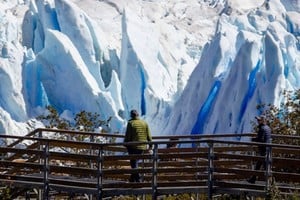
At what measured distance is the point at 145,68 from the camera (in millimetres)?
40031

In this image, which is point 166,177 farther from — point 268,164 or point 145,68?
point 145,68

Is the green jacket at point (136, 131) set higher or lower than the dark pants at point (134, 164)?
higher

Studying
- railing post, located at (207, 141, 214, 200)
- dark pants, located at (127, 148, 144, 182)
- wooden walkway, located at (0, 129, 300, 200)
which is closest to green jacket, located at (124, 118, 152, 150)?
dark pants, located at (127, 148, 144, 182)

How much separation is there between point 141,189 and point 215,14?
42.8 meters

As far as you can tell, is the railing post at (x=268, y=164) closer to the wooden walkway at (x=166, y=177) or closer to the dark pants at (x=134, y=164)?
the wooden walkway at (x=166, y=177)

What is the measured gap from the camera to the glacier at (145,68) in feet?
105

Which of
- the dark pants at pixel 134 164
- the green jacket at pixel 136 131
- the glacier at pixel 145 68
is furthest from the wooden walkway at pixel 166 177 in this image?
the glacier at pixel 145 68

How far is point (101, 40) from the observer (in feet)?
136

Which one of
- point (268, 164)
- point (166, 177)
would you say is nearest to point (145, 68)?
point (166, 177)

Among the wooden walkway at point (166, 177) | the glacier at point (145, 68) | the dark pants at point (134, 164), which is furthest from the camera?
the glacier at point (145, 68)

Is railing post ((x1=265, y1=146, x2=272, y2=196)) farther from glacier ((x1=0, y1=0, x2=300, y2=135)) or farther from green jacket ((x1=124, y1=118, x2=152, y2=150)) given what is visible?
glacier ((x1=0, y1=0, x2=300, y2=135))

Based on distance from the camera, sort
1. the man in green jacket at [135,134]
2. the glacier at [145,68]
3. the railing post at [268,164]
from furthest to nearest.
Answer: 1. the glacier at [145,68]
2. the man in green jacket at [135,134]
3. the railing post at [268,164]

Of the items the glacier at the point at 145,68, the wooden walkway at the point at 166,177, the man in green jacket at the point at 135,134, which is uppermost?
the glacier at the point at 145,68

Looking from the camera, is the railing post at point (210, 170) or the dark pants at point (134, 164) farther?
the dark pants at point (134, 164)
